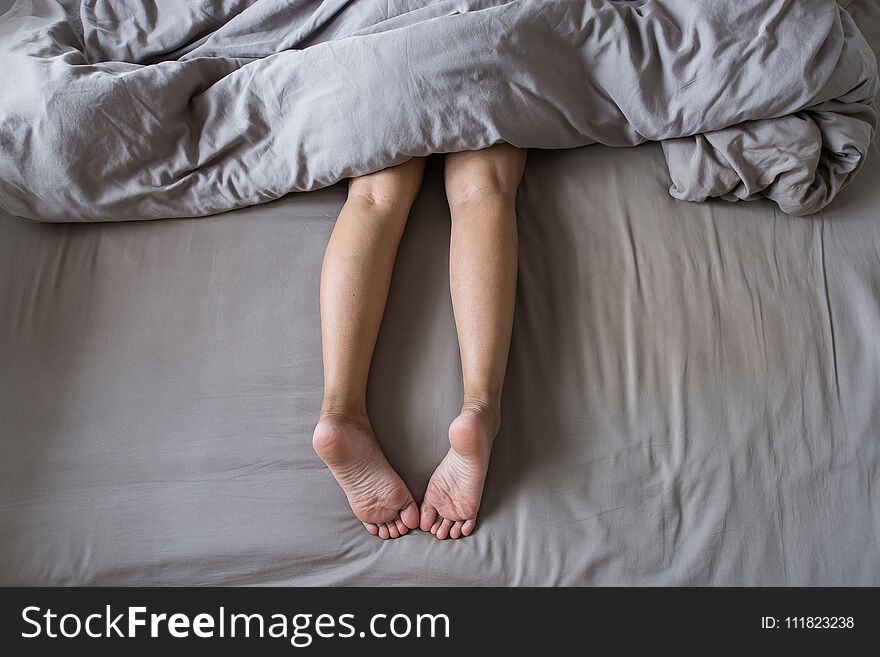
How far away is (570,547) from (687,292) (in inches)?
14.2

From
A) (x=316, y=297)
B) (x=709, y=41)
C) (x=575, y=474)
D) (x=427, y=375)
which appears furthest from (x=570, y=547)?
(x=709, y=41)

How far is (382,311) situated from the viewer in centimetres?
94

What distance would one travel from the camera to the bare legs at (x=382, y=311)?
2.71 feet

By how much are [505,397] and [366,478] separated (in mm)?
198

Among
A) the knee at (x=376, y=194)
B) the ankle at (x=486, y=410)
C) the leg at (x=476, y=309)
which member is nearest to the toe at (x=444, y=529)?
the leg at (x=476, y=309)

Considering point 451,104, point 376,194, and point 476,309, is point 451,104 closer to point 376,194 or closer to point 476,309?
point 376,194

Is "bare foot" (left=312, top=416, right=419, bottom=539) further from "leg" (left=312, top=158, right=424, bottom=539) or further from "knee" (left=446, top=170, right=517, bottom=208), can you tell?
"knee" (left=446, top=170, right=517, bottom=208)

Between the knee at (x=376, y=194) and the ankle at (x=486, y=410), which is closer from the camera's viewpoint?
the ankle at (x=486, y=410)

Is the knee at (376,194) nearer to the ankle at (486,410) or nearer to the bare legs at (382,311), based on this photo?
the bare legs at (382,311)

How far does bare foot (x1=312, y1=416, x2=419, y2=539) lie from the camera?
2.67 ft

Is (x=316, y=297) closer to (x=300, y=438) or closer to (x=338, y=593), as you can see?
(x=300, y=438)

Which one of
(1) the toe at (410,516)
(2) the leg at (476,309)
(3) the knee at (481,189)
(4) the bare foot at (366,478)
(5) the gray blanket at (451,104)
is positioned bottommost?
(1) the toe at (410,516)

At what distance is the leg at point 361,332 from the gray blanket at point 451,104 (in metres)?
0.05

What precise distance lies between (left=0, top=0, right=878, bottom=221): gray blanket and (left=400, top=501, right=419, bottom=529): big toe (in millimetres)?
439
